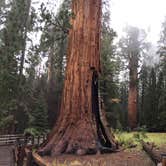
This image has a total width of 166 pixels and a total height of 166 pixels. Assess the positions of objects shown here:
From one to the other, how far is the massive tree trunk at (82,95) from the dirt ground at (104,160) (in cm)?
45

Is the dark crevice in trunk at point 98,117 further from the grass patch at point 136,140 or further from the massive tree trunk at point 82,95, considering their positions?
the grass patch at point 136,140

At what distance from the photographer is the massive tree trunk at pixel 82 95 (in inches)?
401

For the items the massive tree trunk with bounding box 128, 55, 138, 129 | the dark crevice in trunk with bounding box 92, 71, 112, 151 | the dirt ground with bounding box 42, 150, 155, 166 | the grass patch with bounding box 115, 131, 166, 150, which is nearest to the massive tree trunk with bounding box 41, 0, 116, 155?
the dark crevice in trunk with bounding box 92, 71, 112, 151

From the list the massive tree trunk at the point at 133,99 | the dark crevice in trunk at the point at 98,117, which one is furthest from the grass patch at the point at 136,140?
the massive tree trunk at the point at 133,99

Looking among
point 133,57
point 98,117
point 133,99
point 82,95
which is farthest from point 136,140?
point 133,57

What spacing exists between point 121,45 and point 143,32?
2.75 metres

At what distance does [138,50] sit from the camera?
30422 millimetres

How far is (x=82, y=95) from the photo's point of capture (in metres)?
10.8

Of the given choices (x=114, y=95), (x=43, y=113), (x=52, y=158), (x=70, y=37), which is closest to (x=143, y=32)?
(x=114, y=95)

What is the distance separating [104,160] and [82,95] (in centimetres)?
235

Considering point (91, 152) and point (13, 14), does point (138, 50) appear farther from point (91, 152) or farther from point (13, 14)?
point (91, 152)

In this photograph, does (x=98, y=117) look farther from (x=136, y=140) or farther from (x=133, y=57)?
(x=133, y=57)

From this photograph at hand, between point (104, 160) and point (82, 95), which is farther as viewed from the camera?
point (82, 95)

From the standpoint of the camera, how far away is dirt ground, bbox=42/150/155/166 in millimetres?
8688
